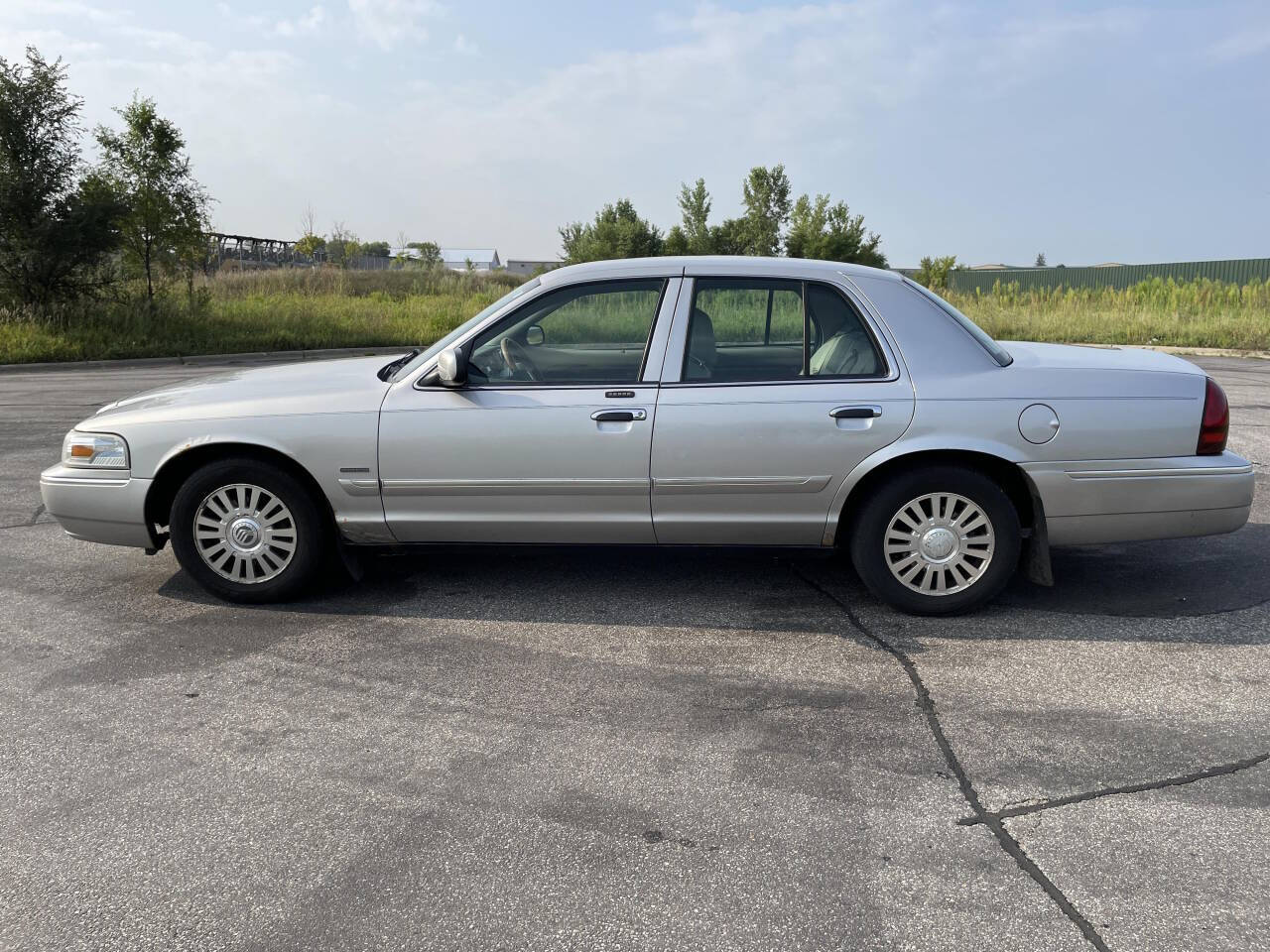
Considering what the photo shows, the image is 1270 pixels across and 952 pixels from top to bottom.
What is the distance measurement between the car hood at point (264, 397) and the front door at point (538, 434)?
24cm

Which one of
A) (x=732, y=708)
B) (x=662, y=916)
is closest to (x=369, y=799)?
(x=662, y=916)

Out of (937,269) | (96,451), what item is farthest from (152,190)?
(937,269)

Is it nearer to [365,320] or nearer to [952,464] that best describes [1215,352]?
[365,320]

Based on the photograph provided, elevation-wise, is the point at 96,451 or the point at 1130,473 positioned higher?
the point at 96,451

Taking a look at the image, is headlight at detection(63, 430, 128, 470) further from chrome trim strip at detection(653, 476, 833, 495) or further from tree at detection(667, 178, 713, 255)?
tree at detection(667, 178, 713, 255)

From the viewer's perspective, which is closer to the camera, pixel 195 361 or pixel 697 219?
pixel 195 361

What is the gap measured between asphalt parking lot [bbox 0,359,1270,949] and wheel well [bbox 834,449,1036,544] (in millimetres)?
478

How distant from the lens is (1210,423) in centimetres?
461

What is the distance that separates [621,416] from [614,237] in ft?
140

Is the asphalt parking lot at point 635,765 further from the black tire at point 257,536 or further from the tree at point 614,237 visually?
the tree at point 614,237

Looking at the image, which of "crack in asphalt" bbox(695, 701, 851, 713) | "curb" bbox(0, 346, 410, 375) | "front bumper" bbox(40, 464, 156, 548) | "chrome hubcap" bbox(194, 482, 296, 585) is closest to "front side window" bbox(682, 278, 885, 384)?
"crack in asphalt" bbox(695, 701, 851, 713)

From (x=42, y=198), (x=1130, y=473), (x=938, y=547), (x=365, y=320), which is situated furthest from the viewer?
(x=365, y=320)

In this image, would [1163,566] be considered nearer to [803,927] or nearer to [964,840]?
[964,840]

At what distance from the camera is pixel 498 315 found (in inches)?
189
